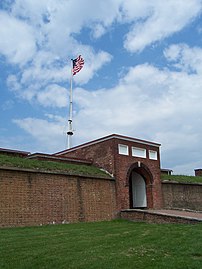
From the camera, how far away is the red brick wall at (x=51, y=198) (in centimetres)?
1528

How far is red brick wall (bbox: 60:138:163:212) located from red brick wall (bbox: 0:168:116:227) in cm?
89

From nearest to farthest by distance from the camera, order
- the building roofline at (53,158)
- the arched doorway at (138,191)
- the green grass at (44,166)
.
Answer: the green grass at (44,166) < the building roofline at (53,158) < the arched doorway at (138,191)

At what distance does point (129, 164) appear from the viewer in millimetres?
21938

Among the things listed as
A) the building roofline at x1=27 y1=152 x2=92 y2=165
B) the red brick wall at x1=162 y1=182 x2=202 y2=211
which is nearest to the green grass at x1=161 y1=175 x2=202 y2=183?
the red brick wall at x1=162 y1=182 x2=202 y2=211

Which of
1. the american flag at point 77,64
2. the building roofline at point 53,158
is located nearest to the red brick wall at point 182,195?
the building roofline at point 53,158

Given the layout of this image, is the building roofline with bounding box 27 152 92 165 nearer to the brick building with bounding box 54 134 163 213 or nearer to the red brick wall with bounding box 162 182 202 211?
the brick building with bounding box 54 134 163 213

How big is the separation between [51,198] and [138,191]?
29.5ft

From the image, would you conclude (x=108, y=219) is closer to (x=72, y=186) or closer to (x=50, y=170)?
(x=72, y=186)

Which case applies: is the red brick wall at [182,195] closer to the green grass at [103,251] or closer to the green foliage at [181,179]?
the green foliage at [181,179]

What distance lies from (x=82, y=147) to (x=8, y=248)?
13.9 m

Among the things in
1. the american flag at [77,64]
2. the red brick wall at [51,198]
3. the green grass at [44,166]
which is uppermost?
the american flag at [77,64]

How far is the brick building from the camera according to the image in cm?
2117

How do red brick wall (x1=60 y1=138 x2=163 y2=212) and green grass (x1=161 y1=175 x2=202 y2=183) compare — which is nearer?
red brick wall (x1=60 y1=138 x2=163 y2=212)

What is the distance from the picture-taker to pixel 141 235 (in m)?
11.6
